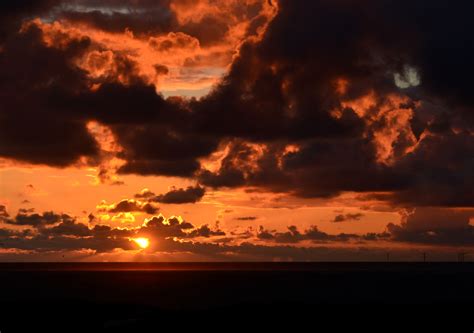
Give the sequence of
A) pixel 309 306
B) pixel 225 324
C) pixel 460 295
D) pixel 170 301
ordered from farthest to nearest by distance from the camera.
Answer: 1. pixel 460 295
2. pixel 170 301
3. pixel 309 306
4. pixel 225 324

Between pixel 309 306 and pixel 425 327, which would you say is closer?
pixel 425 327

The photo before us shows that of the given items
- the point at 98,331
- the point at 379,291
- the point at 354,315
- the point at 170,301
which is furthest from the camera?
the point at 379,291

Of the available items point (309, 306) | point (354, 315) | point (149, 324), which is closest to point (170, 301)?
point (309, 306)

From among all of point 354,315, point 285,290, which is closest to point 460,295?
point 285,290

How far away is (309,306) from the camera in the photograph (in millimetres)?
82438

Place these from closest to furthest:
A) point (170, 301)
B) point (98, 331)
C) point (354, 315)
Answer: point (98, 331)
point (354, 315)
point (170, 301)

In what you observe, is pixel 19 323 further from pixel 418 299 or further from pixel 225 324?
pixel 418 299

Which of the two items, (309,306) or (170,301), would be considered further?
(170,301)

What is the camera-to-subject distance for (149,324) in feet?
205

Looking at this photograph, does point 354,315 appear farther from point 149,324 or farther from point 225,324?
point 149,324

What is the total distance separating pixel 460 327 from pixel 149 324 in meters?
24.8

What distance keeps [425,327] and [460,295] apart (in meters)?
59.7

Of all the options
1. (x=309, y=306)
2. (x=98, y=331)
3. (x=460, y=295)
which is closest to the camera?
(x=98, y=331)

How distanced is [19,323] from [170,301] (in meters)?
41.7
